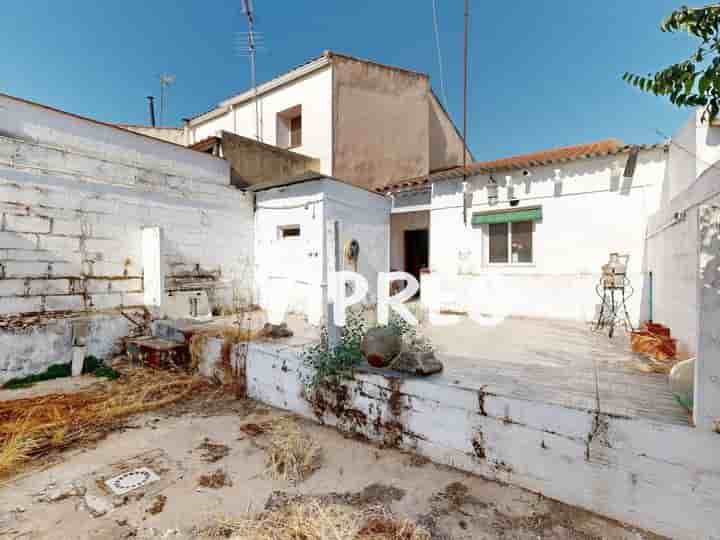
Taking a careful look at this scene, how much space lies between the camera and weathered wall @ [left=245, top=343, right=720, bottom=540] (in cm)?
251

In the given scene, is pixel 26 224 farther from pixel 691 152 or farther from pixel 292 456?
pixel 691 152

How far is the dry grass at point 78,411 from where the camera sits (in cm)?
394

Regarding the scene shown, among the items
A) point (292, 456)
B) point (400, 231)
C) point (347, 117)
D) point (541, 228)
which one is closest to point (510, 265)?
point (541, 228)

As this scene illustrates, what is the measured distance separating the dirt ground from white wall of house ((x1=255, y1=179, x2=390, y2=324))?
14.2ft

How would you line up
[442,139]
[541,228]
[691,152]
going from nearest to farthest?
[691,152]
[541,228]
[442,139]

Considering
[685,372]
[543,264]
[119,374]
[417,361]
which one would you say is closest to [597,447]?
[685,372]

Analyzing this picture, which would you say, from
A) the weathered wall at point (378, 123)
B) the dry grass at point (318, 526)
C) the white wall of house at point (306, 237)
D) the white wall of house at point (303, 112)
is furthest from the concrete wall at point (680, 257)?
the white wall of house at point (303, 112)

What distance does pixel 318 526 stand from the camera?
2615 mm

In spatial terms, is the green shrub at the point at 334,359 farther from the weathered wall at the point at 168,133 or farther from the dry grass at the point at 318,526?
the weathered wall at the point at 168,133

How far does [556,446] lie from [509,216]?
21.4ft

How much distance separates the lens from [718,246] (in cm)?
248

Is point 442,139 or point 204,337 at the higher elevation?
point 442,139

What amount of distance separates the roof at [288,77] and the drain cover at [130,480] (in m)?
12.7

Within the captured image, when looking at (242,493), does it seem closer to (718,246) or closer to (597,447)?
(597,447)
